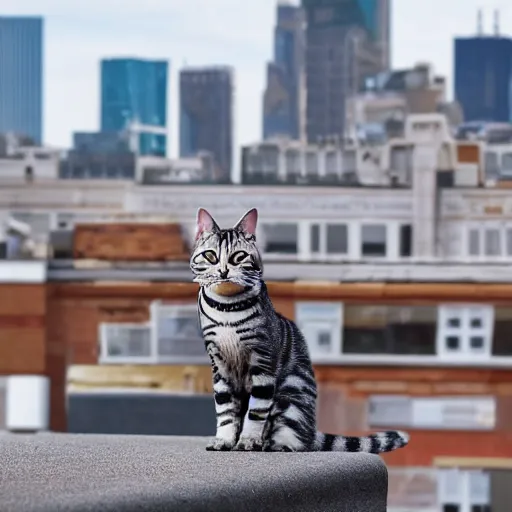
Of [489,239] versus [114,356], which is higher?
[489,239]

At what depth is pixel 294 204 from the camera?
397 cm

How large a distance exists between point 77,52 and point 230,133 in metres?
0.57

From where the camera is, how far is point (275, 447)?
4.24ft

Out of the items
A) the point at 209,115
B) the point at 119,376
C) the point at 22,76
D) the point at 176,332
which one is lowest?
the point at 119,376

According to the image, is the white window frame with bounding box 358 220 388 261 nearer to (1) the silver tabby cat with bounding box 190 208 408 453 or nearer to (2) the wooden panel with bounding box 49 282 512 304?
(2) the wooden panel with bounding box 49 282 512 304

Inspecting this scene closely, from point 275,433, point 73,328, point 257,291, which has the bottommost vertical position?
point 73,328

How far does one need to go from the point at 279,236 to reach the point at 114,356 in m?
0.68

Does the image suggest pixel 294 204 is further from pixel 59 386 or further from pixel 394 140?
pixel 59 386

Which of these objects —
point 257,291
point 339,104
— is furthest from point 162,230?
point 257,291

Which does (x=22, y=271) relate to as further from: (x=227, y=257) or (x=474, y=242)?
(x=227, y=257)

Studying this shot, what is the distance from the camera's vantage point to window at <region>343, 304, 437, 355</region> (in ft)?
13.4

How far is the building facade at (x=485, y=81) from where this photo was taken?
4.08 m

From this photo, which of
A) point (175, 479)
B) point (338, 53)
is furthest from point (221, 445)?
point (338, 53)

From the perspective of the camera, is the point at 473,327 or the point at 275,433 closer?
the point at 275,433
